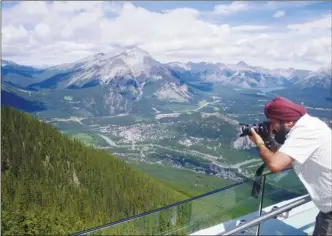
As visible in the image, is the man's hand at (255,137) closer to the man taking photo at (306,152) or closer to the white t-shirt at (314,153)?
the man taking photo at (306,152)

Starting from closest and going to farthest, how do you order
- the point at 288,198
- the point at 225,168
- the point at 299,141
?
1. the point at 299,141
2. the point at 288,198
3. the point at 225,168

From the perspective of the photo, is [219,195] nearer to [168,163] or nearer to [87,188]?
[87,188]

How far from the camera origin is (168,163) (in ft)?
550

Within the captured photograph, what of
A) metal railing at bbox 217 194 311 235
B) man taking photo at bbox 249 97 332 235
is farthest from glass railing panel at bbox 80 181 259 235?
man taking photo at bbox 249 97 332 235

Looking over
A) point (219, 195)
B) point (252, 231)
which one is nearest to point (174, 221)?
point (219, 195)

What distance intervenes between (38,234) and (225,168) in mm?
127455

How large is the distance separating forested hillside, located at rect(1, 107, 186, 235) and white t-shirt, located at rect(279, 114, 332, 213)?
44365mm

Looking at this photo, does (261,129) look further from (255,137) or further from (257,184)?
(257,184)

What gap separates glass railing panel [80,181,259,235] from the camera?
3.28 m

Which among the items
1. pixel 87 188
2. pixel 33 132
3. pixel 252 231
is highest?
pixel 252 231

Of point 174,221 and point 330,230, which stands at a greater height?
point 330,230

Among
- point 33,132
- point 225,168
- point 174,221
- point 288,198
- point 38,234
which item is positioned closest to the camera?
point 174,221

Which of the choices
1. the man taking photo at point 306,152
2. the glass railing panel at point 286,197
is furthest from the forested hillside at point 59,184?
the man taking photo at point 306,152

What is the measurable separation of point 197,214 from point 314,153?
1477 mm
